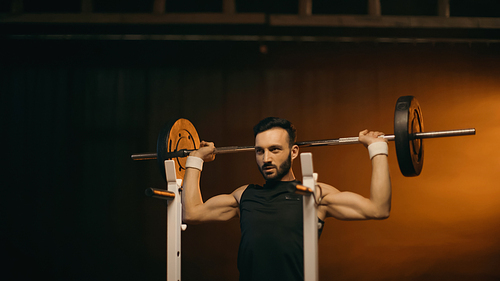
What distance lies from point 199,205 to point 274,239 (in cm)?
53

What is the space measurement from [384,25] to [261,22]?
1220mm

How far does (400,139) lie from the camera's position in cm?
181

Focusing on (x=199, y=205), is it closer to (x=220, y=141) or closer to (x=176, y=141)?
(x=176, y=141)

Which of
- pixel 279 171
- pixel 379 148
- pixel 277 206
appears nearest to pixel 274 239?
pixel 277 206

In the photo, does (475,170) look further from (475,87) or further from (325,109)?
(325,109)

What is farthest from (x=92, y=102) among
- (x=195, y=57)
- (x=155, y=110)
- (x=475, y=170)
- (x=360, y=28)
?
(x=475, y=170)

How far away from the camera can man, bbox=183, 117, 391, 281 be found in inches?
Answer: 69.2

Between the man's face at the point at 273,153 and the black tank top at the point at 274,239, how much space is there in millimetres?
81

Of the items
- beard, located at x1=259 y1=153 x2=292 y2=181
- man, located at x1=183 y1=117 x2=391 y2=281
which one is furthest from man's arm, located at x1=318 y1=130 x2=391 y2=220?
beard, located at x1=259 y1=153 x2=292 y2=181

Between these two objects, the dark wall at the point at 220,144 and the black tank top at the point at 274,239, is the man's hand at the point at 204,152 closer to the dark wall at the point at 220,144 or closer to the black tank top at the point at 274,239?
the black tank top at the point at 274,239

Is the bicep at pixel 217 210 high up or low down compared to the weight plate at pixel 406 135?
down

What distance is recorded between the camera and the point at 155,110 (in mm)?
4023

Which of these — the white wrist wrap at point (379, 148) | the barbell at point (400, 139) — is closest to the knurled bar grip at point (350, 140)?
the barbell at point (400, 139)

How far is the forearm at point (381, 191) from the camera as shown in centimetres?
169
